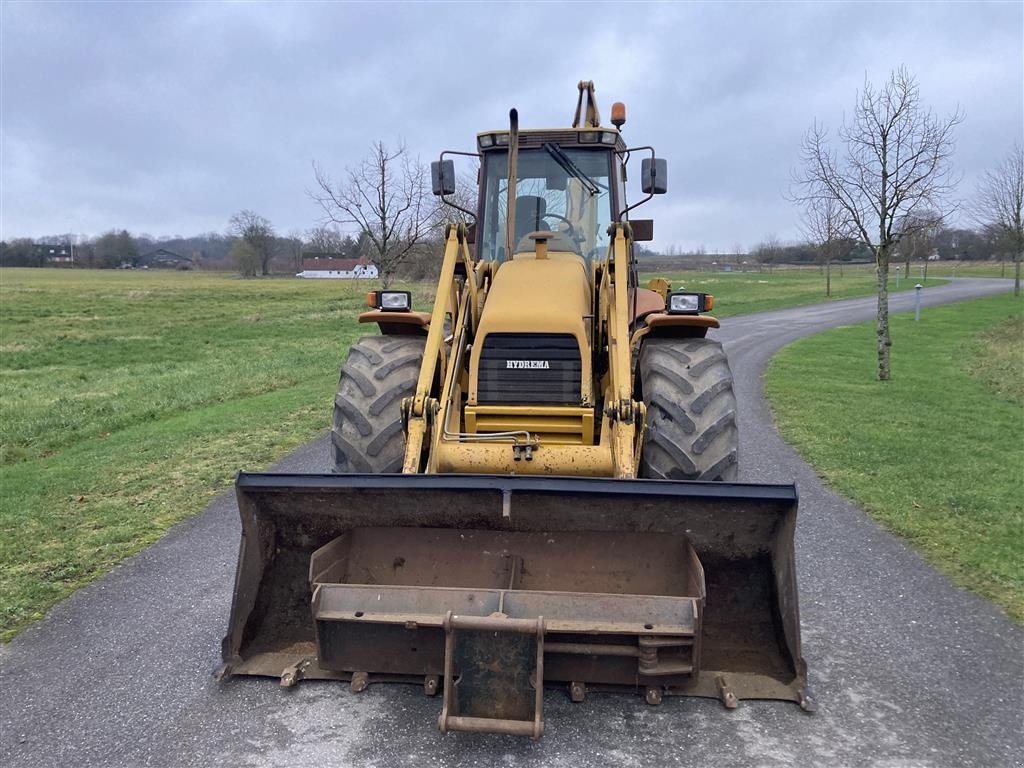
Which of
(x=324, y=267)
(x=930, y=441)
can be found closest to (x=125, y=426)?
(x=930, y=441)

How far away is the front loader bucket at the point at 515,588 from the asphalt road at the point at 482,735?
0.15 meters

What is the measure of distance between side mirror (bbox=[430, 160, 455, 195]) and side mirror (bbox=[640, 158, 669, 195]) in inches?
59.4

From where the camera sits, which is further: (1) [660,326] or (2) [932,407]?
(2) [932,407]

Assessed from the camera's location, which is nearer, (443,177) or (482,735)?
(482,735)

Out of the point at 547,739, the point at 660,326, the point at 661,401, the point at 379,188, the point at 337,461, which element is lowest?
the point at 547,739

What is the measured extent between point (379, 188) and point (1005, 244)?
34.6 metres

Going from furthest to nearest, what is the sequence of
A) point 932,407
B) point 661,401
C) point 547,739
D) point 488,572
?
point 932,407 → point 661,401 → point 488,572 → point 547,739

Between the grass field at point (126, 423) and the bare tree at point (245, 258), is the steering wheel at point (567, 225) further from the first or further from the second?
the bare tree at point (245, 258)

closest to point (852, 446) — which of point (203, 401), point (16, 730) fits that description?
point (16, 730)

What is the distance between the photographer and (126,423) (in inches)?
468

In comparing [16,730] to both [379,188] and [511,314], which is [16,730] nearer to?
[511,314]

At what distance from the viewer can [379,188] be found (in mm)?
16078

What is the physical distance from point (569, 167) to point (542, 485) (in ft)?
9.96

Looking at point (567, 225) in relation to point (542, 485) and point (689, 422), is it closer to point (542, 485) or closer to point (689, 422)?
point (689, 422)
